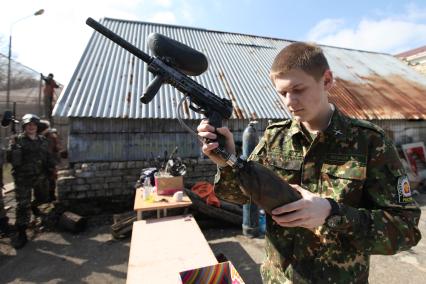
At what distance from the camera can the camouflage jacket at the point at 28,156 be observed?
5.66 m

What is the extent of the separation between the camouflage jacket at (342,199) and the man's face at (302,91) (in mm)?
166

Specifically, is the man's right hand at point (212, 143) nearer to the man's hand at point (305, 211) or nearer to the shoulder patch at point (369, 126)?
the man's hand at point (305, 211)

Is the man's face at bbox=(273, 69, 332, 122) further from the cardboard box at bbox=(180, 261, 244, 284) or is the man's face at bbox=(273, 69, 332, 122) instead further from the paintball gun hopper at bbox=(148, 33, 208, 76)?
the cardboard box at bbox=(180, 261, 244, 284)

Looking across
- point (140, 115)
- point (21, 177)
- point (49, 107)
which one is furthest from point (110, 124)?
point (49, 107)

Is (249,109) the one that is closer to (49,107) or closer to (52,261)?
(52,261)

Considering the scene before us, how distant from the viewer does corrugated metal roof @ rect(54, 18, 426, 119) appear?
7.26m

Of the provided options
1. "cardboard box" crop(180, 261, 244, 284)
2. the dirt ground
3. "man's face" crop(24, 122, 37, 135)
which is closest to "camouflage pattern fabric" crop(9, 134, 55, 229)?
"man's face" crop(24, 122, 37, 135)

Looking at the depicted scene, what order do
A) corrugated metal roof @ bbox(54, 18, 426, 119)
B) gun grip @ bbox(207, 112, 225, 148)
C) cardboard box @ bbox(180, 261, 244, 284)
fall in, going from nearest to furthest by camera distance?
1. gun grip @ bbox(207, 112, 225, 148)
2. cardboard box @ bbox(180, 261, 244, 284)
3. corrugated metal roof @ bbox(54, 18, 426, 119)

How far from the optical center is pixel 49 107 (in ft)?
35.3

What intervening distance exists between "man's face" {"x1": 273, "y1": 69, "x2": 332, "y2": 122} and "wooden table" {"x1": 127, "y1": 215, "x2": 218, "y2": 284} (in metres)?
1.88

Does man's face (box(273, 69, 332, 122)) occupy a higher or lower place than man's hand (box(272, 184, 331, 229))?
higher

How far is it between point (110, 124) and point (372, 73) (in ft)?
38.5

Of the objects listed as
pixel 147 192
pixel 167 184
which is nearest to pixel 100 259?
pixel 147 192

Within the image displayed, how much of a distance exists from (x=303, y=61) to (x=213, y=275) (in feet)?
6.04
